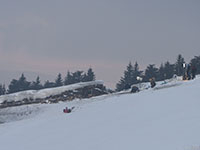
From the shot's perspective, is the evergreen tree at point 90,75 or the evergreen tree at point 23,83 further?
the evergreen tree at point 23,83

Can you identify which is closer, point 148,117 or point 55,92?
point 148,117

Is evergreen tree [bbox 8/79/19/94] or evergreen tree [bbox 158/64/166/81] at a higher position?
evergreen tree [bbox 158/64/166/81]

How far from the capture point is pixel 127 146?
27.6 ft

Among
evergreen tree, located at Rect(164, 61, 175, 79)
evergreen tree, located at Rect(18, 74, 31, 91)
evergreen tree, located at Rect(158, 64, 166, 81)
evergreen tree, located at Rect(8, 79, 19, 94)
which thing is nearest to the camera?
evergreen tree, located at Rect(164, 61, 175, 79)

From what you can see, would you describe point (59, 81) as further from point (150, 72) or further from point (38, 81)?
point (150, 72)

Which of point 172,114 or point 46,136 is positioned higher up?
point 172,114

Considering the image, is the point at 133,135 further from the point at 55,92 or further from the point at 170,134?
the point at 55,92

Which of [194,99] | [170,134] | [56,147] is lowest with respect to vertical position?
[56,147]

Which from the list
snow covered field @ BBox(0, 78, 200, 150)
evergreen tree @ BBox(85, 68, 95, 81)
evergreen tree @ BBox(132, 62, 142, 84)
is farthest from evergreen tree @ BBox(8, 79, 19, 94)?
snow covered field @ BBox(0, 78, 200, 150)

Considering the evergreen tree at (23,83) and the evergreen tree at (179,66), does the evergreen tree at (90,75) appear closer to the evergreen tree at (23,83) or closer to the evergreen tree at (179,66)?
the evergreen tree at (23,83)

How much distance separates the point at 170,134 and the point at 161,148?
126cm

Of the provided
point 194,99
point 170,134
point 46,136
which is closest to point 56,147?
point 46,136

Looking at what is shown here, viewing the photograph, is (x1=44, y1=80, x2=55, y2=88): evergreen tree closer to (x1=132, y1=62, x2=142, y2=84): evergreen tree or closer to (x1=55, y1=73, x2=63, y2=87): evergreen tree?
(x1=55, y1=73, x2=63, y2=87): evergreen tree

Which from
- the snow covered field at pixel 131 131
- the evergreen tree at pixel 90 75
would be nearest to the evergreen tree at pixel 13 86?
the evergreen tree at pixel 90 75
